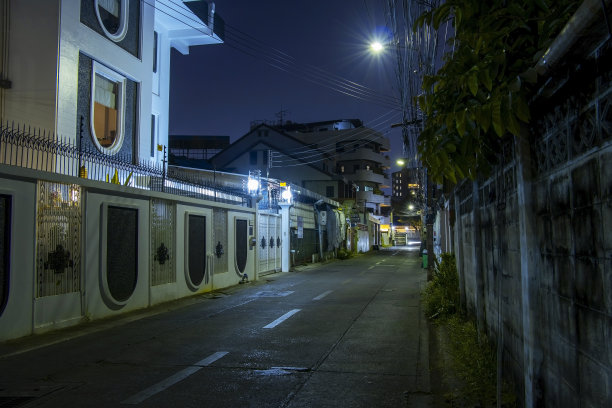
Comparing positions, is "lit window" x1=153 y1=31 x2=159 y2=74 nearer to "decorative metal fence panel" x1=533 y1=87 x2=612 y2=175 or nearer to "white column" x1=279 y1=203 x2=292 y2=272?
"white column" x1=279 y1=203 x2=292 y2=272

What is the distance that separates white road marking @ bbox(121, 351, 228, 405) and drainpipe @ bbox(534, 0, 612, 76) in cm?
531

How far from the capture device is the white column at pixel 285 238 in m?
27.1

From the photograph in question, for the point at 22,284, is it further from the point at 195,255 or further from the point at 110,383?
the point at 195,255

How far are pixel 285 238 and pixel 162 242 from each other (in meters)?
13.9

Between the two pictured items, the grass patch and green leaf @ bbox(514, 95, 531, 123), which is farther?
the grass patch

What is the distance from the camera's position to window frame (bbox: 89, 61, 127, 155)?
52.4 ft

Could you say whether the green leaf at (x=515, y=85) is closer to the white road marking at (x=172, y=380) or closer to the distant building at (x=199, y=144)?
the white road marking at (x=172, y=380)

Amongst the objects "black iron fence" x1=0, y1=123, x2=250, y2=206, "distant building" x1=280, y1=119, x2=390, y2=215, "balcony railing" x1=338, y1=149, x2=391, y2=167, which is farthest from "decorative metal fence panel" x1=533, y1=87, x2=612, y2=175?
"balcony railing" x1=338, y1=149, x2=391, y2=167

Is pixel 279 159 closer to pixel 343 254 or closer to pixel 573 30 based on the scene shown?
pixel 343 254

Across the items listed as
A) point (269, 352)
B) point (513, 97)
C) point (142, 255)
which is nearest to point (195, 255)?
point (142, 255)

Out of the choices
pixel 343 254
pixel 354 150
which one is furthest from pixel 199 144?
pixel 343 254

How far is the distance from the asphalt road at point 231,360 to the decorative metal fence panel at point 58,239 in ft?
3.56

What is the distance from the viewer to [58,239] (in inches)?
394

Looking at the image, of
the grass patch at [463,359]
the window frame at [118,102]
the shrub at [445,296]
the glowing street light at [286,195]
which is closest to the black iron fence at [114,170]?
the window frame at [118,102]
